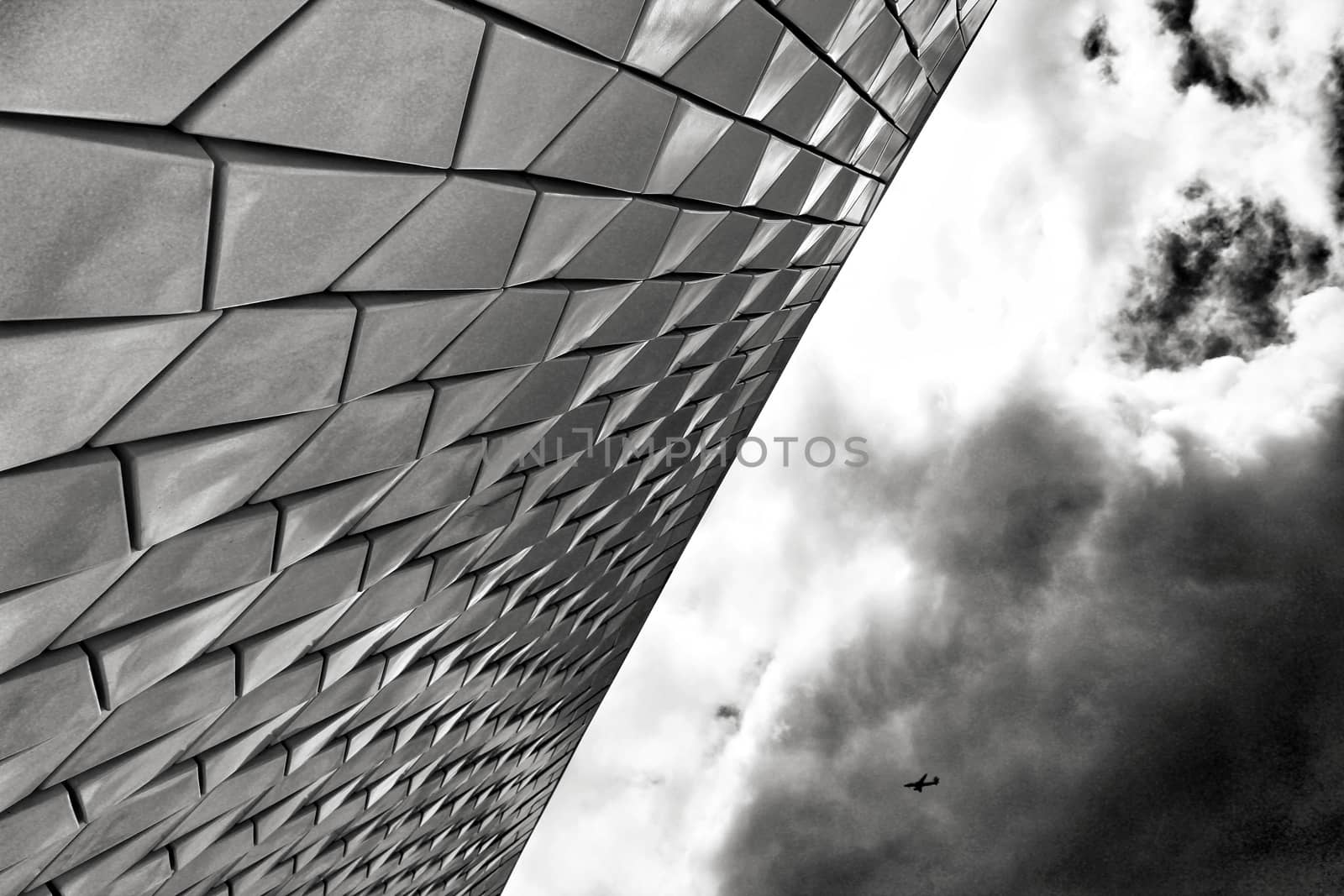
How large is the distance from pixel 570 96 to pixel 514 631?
44.1 ft

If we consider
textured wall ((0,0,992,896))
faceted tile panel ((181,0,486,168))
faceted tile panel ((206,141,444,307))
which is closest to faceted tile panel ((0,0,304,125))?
textured wall ((0,0,992,896))

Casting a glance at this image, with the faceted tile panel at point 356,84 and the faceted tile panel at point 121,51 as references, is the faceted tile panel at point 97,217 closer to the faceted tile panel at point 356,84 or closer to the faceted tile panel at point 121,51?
the faceted tile panel at point 121,51

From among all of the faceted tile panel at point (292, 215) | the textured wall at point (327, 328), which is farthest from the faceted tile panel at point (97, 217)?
the faceted tile panel at point (292, 215)

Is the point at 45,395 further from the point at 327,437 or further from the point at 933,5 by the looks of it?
the point at 933,5

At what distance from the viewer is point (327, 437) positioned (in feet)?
20.1

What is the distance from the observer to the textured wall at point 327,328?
3.04 metres

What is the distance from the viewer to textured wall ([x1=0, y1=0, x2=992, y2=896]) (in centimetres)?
304

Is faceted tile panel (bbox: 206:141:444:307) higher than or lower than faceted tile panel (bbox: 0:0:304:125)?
higher

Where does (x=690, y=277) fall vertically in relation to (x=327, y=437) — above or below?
above

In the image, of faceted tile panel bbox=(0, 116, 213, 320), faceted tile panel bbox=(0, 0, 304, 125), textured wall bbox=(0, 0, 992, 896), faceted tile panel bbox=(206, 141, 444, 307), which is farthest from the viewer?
faceted tile panel bbox=(206, 141, 444, 307)

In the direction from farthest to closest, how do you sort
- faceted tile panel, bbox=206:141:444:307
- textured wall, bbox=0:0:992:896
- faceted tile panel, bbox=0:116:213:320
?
faceted tile panel, bbox=206:141:444:307, textured wall, bbox=0:0:992:896, faceted tile panel, bbox=0:116:213:320

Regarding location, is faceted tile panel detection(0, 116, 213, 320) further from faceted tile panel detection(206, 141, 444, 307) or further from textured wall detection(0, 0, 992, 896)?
faceted tile panel detection(206, 141, 444, 307)

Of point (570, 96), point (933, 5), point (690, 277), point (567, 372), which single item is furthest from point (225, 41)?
point (933, 5)

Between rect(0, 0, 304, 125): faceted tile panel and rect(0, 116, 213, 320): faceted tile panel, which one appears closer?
rect(0, 0, 304, 125): faceted tile panel
